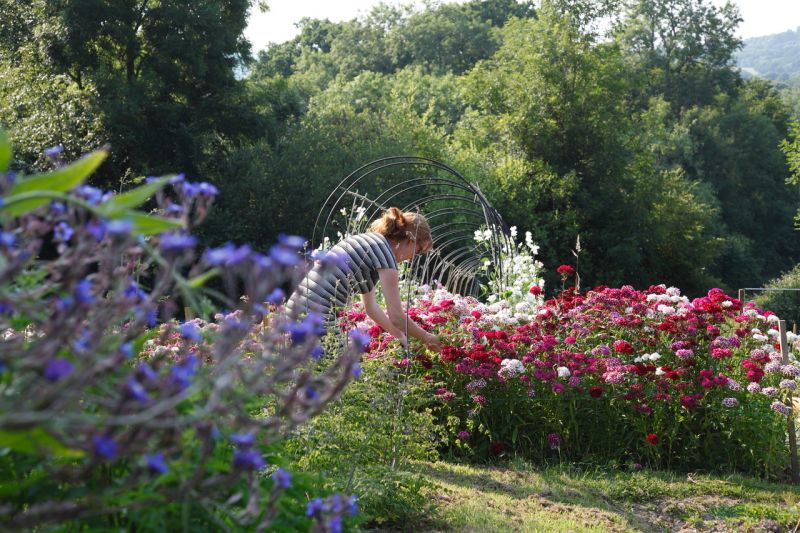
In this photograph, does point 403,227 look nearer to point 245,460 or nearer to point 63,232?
point 63,232

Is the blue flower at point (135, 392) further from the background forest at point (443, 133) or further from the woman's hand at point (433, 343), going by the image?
the background forest at point (443, 133)

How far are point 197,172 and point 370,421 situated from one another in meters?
15.3

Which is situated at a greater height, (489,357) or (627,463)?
(489,357)

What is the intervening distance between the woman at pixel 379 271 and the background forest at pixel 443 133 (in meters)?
9.32

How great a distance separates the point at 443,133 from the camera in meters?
24.8

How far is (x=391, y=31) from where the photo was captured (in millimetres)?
41125

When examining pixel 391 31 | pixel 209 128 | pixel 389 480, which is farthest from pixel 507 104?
pixel 389 480

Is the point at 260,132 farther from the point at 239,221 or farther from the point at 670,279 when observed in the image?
the point at 670,279

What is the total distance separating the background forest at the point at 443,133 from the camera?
17328 mm

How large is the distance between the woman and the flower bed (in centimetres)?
18

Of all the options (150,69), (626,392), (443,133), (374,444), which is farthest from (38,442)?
(443,133)

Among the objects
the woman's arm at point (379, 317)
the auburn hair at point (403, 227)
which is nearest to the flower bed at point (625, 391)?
the woman's arm at point (379, 317)

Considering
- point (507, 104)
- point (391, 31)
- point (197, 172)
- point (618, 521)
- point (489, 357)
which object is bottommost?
point (618, 521)

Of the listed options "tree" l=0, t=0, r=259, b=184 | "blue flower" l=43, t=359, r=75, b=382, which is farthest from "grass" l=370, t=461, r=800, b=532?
"tree" l=0, t=0, r=259, b=184
